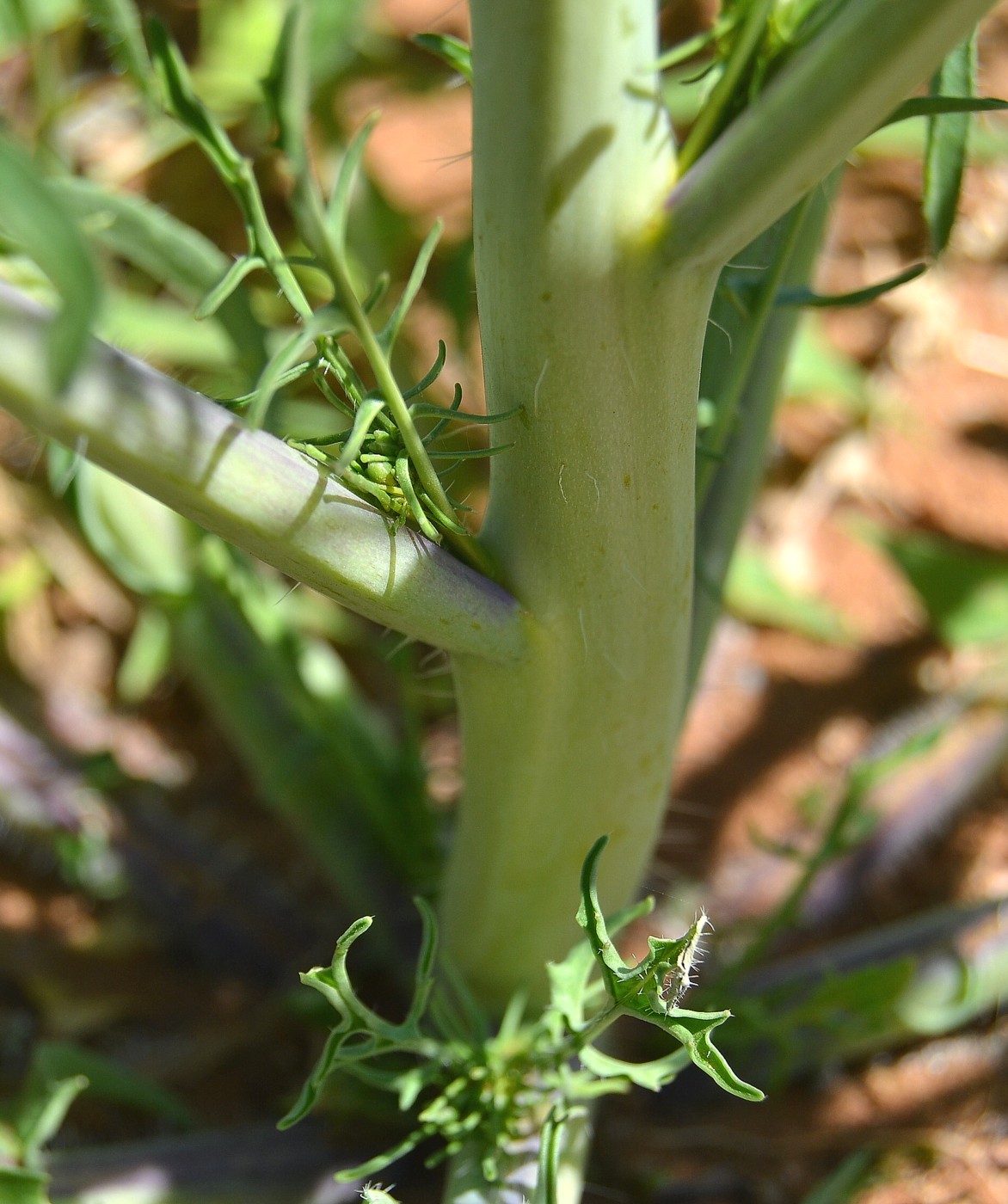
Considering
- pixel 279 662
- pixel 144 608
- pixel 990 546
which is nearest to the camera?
pixel 279 662

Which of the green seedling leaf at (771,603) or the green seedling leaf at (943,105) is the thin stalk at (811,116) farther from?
the green seedling leaf at (771,603)

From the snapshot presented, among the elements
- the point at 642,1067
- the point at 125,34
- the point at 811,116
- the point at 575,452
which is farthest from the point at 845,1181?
the point at 125,34

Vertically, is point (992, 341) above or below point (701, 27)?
below

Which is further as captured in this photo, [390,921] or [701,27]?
[701,27]

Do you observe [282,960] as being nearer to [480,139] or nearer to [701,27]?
[480,139]

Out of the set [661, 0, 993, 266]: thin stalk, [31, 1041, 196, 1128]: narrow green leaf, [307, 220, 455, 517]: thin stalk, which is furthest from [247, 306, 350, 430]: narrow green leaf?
[31, 1041, 196, 1128]: narrow green leaf

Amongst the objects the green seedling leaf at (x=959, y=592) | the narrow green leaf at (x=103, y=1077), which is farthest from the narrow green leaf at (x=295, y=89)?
the green seedling leaf at (x=959, y=592)

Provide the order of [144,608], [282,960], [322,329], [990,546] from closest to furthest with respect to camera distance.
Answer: [322,329] → [282,960] → [144,608] → [990,546]

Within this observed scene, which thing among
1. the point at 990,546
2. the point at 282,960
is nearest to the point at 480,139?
the point at 282,960
